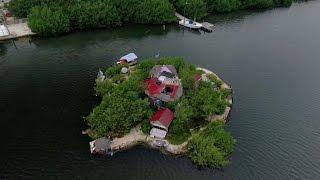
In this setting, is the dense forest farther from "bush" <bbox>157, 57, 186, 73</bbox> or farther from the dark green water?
"bush" <bbox>157, 57, 186, 73</bbox>

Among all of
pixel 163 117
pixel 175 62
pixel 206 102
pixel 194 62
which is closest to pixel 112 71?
pixel 175 62

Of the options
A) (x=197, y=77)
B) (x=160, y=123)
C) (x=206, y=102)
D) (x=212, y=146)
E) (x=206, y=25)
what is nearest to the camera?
(x=212, y=146)

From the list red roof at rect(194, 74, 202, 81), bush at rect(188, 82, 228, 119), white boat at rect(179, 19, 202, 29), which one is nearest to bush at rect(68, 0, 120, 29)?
white boat at rect(179, 19, 202, 29)

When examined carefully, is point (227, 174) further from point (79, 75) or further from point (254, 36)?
point (254, 36)

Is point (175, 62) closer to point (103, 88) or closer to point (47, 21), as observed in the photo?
point (103, 88)

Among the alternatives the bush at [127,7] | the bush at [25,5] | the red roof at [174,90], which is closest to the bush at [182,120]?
the red roof at [174,90]

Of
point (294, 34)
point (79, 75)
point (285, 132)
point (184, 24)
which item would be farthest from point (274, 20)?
point (79, 75)

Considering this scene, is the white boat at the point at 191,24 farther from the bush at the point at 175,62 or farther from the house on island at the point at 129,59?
the bush at the point at 175,62
